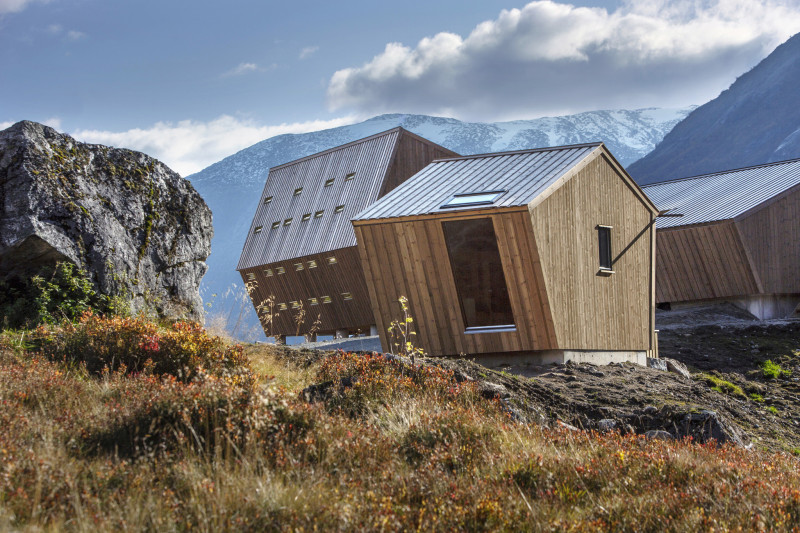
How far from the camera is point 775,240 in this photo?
2570 centimetres

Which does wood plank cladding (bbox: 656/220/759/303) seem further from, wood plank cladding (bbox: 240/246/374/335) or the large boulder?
the large boulder

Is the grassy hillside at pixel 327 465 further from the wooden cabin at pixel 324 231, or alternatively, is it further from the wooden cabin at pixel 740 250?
the wooden cabin at pixel 740 250

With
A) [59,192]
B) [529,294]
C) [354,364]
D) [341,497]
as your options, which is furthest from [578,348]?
[341,497]

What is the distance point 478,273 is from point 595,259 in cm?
296

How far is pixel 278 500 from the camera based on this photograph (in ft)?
14.0

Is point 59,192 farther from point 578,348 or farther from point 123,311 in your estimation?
point 578,348

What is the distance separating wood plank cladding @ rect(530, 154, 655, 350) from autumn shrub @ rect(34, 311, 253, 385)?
6.49 m

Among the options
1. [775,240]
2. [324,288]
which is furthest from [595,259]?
[775,240]

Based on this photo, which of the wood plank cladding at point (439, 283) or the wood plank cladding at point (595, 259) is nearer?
the wood plank cladding at point (439, 283)

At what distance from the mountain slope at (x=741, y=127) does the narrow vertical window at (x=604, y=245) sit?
90.8 metres

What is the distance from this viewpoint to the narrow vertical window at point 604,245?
1498 cm

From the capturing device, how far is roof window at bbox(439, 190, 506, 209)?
12.9 meters

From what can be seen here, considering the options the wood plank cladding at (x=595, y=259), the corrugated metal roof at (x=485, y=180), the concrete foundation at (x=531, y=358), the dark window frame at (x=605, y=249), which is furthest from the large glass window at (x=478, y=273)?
→ the dark window frame at (x=605, y=249)

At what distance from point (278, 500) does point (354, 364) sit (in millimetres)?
3870
